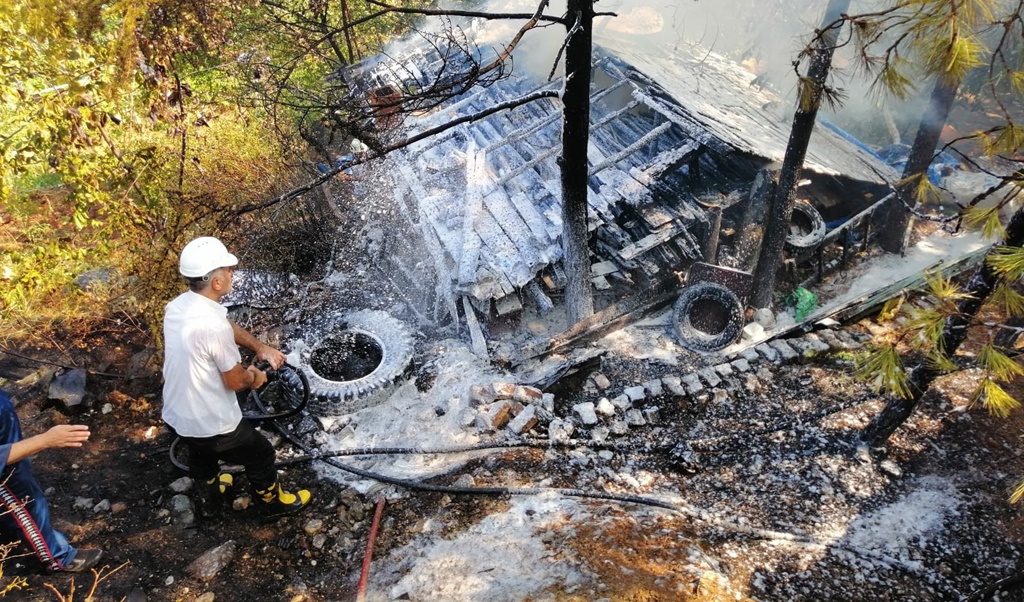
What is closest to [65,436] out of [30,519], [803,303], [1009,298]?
[30,519]

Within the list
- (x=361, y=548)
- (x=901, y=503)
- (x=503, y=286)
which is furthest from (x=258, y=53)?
(x=901, y=503)

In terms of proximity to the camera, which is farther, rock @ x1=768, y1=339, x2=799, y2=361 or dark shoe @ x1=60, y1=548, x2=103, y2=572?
rock @ x1=768, y1=339, x2=799, y2=361

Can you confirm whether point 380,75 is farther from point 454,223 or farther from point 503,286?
point 503,286

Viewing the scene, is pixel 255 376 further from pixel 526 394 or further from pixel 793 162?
pixel 793 162

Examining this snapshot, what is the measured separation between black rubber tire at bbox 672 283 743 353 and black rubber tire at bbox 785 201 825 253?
1568 mm

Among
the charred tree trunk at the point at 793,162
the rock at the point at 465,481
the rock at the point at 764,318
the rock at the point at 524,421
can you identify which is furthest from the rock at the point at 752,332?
the rock at the point at 465,481

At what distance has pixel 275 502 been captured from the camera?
14.4ft

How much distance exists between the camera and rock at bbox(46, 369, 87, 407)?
5465 mm

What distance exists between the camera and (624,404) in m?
5.82

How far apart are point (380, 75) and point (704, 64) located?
7.62 m

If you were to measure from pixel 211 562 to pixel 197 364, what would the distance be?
1.51 metres

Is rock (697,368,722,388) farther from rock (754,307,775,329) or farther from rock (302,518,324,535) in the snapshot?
rock (302,518,324,535)

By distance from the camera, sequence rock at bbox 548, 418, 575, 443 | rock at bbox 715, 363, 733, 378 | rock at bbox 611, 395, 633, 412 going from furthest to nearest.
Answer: rock at bbox 715, 363, 733, 378
rock at bbox 611, 395, 633, 412
rock at bbox 548, 418, 575, 443

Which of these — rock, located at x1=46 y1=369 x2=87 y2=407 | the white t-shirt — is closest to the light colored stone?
the white t-shirt
